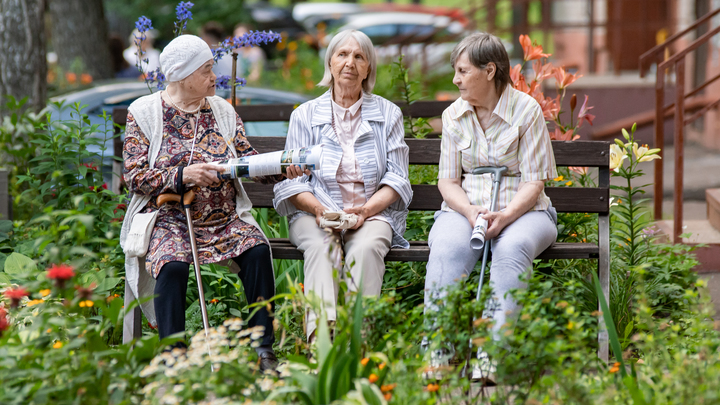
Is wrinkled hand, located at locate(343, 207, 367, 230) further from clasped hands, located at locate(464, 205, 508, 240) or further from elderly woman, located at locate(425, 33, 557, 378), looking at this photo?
clasped hands, located at locate(464, 205, 508, 240)

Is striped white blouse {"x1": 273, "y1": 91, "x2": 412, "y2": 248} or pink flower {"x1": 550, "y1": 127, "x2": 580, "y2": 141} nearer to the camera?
striped white blouse {"x1": 273, "y1": 91, "x2": 412, "y2": 248}

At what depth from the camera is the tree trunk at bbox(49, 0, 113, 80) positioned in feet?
33.8

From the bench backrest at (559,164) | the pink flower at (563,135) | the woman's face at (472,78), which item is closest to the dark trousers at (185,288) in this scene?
the bench backrest at (559,164)

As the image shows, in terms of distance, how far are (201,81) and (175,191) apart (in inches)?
20.2

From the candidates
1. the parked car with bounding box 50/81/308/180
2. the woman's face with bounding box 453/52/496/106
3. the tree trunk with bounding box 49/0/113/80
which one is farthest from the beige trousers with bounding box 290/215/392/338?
the tree trunk with bounding box 49/0/113/80

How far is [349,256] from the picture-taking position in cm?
320

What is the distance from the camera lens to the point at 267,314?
315 cm

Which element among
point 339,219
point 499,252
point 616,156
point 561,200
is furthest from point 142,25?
point 616,156

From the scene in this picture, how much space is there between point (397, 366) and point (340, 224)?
1120 mm

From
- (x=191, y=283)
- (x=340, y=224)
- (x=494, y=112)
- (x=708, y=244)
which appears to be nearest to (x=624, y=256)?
(x=708, y=244)

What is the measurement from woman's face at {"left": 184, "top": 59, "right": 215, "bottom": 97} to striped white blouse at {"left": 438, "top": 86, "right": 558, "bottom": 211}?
3.61 ft

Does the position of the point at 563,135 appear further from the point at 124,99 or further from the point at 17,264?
the point at 124,99

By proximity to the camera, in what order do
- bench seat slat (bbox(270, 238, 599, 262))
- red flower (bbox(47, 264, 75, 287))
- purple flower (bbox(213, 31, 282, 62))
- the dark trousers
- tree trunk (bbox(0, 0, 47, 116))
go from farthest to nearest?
tree trunk (bbox(0, 0, 47, 116)) → purple flower (bbox(213, 31, 282, 62)) → bench seat slat (bbox(270, 238, 599, 262)) → the dark trousers → red flower (bbox(47, 264, 75, 287))

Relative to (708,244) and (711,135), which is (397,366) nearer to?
(708,244)
